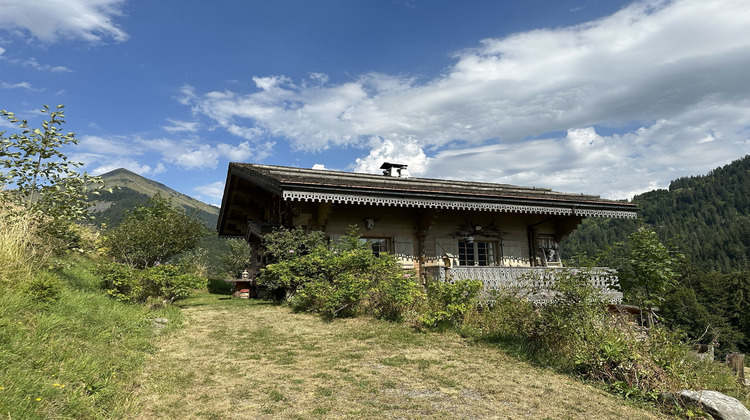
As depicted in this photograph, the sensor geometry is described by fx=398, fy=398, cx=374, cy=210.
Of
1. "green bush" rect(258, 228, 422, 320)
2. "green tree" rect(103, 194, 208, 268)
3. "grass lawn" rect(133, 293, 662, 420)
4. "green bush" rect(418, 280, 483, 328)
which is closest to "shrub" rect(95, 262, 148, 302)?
"grass lawn" rect(133, 293, 662, 420)

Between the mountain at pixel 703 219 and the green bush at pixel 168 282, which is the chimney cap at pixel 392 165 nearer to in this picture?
the green bush at pixel 168 282

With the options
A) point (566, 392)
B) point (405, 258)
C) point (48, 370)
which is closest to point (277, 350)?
point (48, 370)

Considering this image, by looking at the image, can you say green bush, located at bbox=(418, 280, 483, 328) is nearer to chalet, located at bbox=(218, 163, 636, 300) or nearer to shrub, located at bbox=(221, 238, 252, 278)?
chalet, located at bbox=(218, 163, 636, 300)

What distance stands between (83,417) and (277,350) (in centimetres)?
305

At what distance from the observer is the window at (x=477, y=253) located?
46.8 feet

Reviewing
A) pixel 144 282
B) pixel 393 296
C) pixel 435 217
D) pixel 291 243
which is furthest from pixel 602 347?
pixel 144 282

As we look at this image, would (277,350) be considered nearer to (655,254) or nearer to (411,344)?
(411,344)

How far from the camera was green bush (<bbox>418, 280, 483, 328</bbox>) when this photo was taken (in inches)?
301

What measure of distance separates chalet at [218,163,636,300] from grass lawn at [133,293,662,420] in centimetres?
397

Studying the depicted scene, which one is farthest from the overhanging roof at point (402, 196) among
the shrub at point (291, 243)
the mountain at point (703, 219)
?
the mountain at point (703, 219)

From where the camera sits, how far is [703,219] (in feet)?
466

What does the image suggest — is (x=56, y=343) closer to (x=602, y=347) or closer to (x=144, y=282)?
(x=144, y=282)

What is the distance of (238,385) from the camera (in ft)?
15.1

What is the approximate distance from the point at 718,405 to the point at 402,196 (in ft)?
26.8
